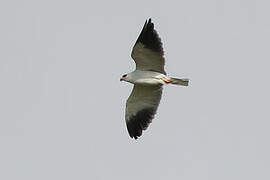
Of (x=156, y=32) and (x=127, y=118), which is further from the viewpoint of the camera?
(x=127, y=118)

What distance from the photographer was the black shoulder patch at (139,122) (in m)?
25.8

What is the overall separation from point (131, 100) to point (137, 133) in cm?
91

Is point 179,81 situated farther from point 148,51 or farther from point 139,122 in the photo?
point 139,122

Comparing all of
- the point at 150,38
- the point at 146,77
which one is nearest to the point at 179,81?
the point at 146,77

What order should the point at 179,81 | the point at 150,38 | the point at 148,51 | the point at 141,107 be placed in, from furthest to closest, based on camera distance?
the point at 141,107
the point at 179,81
the point at 148,51
the point at 150,38

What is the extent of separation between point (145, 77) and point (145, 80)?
80mm

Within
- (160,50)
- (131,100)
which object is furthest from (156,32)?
(131,100)

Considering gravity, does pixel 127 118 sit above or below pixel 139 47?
below

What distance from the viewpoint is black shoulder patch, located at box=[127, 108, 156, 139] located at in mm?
25812

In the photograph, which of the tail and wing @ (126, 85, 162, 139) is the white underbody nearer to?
the tail

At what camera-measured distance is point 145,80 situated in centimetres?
2492

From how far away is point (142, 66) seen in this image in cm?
2508

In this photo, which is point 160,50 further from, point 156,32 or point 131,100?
point 131,100

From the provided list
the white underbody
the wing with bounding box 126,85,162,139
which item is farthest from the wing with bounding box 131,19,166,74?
the wing with bounding box 126,85,162,139
